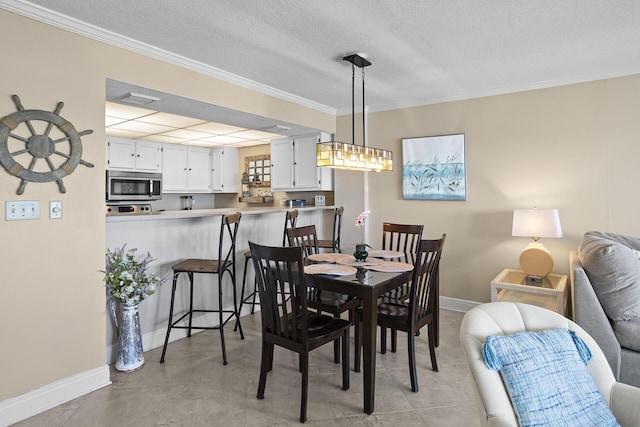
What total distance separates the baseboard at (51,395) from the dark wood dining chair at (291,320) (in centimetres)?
115

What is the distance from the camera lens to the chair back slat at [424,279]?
242cm

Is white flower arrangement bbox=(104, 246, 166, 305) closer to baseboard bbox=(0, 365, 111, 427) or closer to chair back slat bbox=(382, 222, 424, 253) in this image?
baseboard bbox=(0, 365, 111, 427)

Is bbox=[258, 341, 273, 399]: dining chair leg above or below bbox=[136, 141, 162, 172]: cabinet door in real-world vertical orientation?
below

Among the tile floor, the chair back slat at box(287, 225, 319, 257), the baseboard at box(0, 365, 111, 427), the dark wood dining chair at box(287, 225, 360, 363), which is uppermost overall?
the chair back slat at box(287, 225, 319, 257)

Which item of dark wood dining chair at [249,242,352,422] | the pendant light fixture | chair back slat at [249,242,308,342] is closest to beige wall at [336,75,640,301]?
the pendant light fixture

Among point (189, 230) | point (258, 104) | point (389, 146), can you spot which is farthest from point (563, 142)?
point (189, 230)

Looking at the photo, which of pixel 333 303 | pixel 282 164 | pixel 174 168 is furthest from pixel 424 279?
pixel 174 168

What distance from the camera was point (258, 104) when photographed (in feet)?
12.3

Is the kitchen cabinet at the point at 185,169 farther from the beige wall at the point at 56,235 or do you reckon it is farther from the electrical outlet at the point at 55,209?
the electrical outlet at the point at 55,209

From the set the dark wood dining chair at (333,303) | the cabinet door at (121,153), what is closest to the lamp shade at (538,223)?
the dark wood dining chair at (333,303)

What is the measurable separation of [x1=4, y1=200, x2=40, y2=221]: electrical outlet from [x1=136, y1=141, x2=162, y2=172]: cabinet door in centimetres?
355

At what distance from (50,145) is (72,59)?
0.59 meters

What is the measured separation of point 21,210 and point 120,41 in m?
1.32

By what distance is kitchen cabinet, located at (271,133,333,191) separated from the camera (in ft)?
16.1
